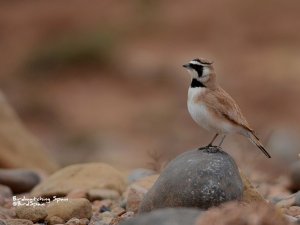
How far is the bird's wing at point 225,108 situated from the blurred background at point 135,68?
10642 mm

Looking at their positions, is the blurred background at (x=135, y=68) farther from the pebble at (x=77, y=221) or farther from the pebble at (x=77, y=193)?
the pebble at (x=77, y=221)

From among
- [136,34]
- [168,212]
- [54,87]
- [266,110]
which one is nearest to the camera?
[168,212]

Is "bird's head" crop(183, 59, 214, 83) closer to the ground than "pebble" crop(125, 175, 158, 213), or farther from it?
farther from it

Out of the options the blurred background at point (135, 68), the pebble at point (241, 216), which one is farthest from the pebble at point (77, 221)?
the blurred background at point (135, 68)

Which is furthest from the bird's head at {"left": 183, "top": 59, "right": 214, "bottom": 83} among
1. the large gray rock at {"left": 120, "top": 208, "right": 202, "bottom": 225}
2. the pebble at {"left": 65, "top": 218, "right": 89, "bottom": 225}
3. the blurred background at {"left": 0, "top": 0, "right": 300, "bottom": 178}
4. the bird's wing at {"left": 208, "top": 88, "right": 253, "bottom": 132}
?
the blurred background at {"left": 0, "top": 0, "right": 300, "bottom": 178}

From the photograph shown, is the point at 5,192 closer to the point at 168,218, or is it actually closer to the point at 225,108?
the point at 225,108

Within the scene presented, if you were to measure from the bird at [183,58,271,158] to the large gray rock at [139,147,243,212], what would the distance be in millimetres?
413

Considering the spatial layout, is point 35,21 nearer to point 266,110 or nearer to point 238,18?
point 238,18

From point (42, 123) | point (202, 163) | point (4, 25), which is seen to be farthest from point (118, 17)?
point (202, 163)

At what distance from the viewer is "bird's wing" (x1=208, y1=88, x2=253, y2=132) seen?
8664 mm

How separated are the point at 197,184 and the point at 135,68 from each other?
69.8 ft

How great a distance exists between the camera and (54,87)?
2881cm

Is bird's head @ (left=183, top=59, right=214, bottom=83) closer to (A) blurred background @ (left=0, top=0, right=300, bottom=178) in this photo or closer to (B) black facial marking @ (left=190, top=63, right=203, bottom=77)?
(B) black facial marking @ (left=190, top=63, right=203, bottom=77)

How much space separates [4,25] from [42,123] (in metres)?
8.14
